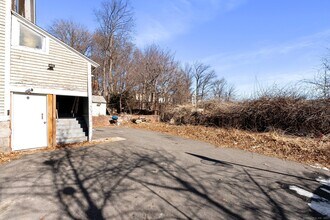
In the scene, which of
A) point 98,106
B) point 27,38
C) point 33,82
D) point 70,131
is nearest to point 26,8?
point 27,38

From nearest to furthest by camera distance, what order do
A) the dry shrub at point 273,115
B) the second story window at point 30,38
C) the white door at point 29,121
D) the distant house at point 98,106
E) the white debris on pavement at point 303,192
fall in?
the white debris on pavement at point 303,192 < the white door at point 29,121 < the second story window at point 30,38 < the dry shrub at point 273,115 < the distant house at point 98,106

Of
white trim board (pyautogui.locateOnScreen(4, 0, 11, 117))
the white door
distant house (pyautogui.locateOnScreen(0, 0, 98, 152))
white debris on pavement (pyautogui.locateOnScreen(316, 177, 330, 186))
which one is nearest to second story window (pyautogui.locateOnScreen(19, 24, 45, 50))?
distant house (pyautogui.locateOnScreen(0, 0, 98, 152))

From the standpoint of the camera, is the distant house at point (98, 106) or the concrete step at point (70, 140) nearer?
the concrete step at point (70, 140)

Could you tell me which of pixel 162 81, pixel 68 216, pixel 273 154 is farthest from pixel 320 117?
pixel 162 81

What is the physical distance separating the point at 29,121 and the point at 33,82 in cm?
144

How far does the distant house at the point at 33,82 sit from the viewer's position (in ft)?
23.7

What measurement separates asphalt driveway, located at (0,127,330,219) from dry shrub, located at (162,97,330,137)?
12.8 ft

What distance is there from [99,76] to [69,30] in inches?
370

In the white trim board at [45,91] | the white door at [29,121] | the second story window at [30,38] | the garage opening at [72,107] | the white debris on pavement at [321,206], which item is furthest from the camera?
the garage opening at [72,107]

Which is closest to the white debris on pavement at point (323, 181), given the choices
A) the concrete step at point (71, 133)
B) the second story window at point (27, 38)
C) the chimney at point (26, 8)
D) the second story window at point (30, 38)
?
the concrete step at point (71, 133)

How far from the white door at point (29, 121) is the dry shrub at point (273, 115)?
10.4 meters

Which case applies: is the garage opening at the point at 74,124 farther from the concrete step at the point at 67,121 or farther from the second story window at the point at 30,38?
the second story window at the point at 30,38

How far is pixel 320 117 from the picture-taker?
9.60 meters

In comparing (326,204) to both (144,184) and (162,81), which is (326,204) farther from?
(162,81)
